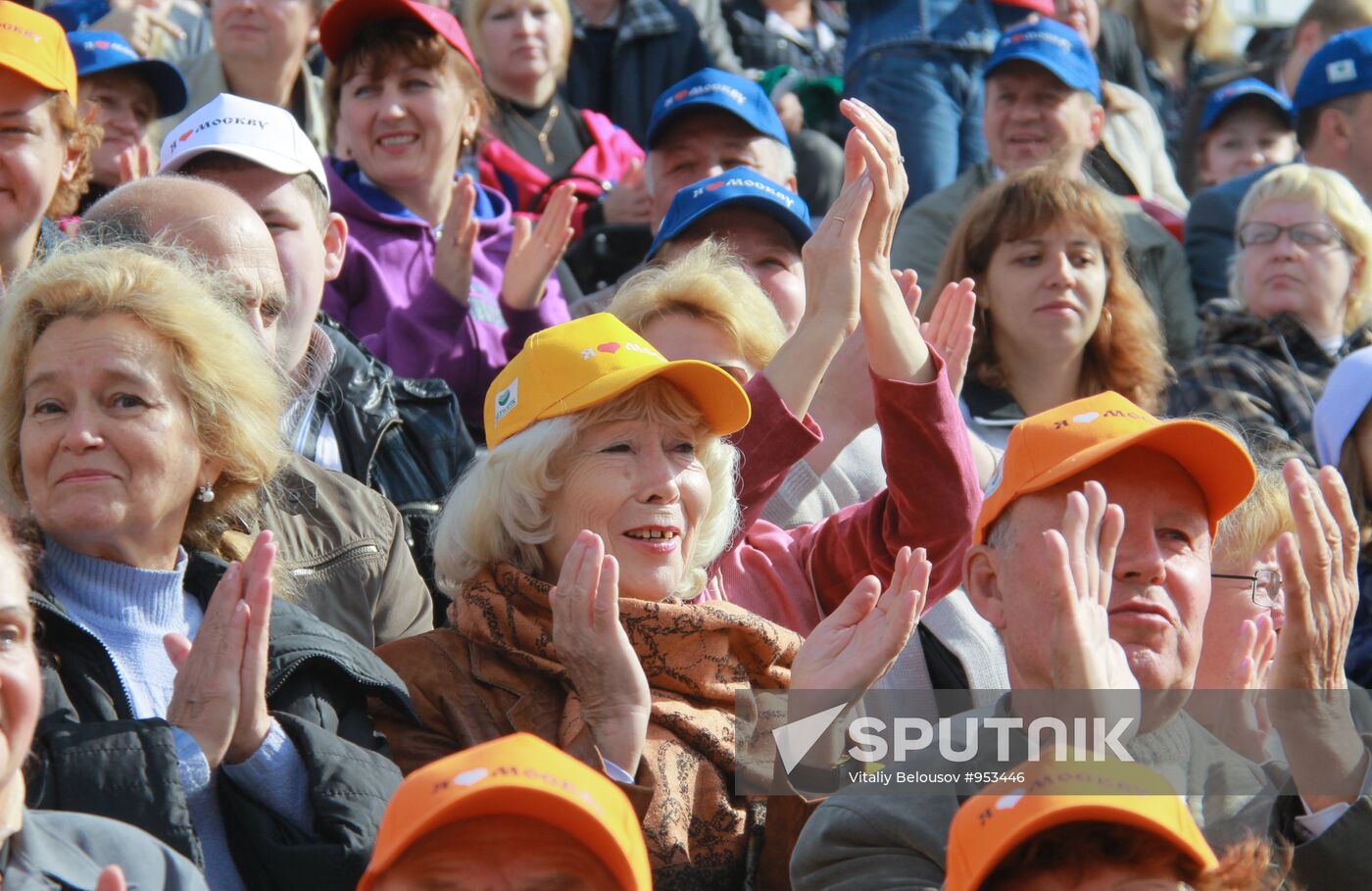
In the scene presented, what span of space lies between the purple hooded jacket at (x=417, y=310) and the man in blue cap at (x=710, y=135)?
1.95 feet

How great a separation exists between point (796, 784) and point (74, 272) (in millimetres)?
1669

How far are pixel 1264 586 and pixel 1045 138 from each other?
3426mm

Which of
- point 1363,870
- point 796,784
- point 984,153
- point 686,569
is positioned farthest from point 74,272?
point 984,153

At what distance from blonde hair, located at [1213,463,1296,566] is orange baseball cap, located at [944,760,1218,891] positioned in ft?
5.04

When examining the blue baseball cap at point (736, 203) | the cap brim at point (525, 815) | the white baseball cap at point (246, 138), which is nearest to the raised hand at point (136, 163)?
the white baseball cap at point (246, 138)

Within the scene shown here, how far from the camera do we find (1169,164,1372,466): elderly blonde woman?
6.38 m

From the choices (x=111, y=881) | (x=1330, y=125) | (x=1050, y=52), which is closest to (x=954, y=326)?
(x=1050, y=52)

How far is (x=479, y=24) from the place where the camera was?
7.68 m

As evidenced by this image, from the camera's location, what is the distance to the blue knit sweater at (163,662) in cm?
346

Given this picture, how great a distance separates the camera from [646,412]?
4273 millimetres

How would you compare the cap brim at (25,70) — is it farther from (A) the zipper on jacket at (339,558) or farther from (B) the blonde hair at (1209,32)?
(B) the blonde hair at (1209,32)

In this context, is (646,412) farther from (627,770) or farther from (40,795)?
(40,795)

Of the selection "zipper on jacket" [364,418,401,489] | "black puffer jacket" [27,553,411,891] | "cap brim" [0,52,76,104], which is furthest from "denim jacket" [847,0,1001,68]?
"black puffer jacket" [27,553,411,891]

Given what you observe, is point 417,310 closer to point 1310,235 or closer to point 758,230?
point 758,230
